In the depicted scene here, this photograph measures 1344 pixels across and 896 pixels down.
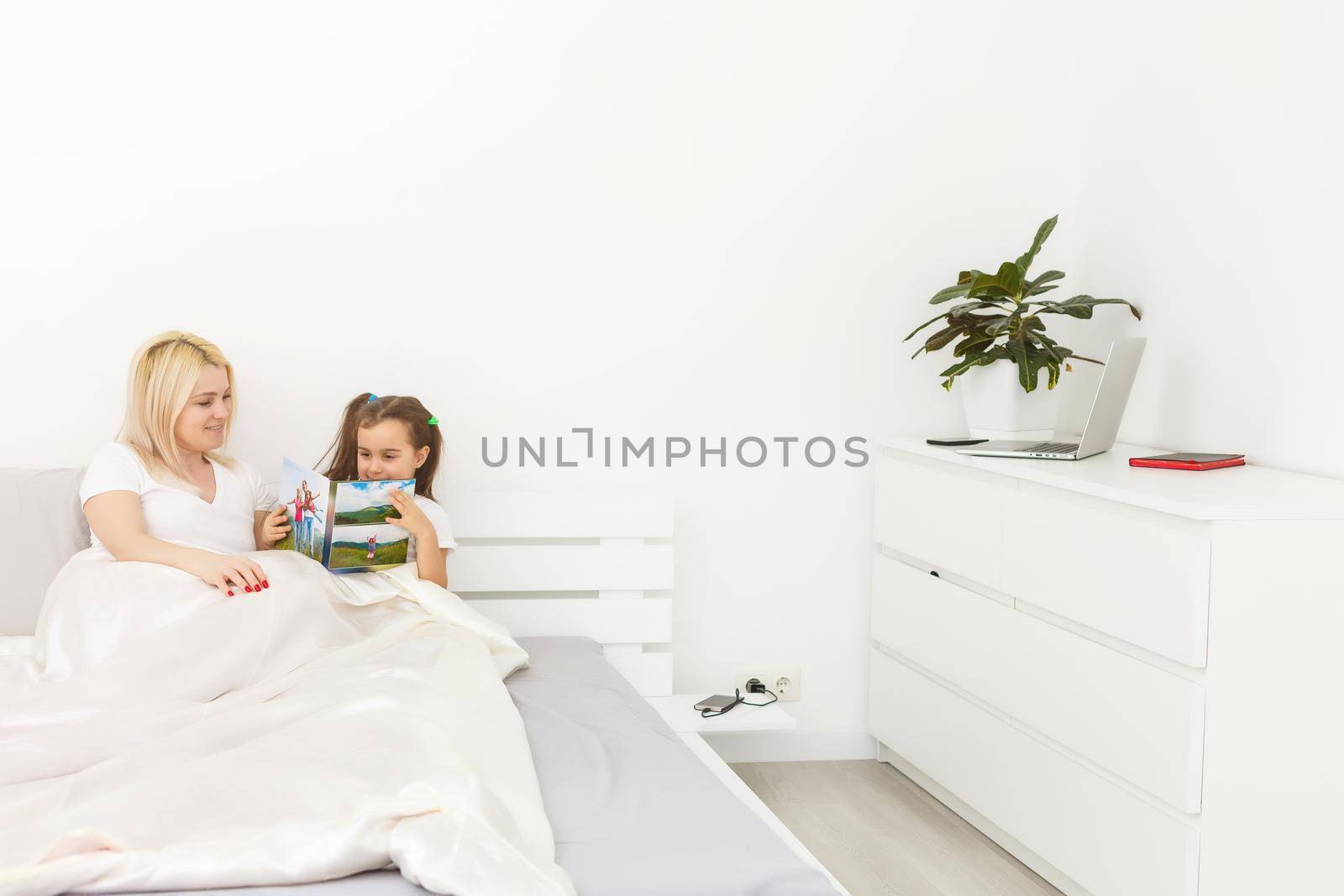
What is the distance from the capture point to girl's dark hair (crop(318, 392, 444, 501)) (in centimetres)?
232

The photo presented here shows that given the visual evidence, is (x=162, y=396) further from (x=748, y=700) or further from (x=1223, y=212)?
(x=1223, y=212)

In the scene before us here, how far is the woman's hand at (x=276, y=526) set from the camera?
2221mm

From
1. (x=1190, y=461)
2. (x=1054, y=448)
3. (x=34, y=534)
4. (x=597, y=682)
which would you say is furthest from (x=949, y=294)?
(x=34, y=534)

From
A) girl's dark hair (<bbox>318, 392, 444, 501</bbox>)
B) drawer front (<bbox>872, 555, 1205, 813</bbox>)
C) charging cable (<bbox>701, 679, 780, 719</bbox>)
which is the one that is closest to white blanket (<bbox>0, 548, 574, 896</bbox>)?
girl's dark hair (<bbox>318, 392, 444, 501</bbox>)

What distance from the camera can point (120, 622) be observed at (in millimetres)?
1865

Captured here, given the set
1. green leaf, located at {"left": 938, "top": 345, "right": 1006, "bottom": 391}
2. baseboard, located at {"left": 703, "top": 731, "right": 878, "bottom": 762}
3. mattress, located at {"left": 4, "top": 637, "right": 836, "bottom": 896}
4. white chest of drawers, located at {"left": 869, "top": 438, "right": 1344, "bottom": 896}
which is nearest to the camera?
mattress, located at {"left": 4, "top": 637, "right": 836, "bottom": 896}

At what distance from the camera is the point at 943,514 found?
245 centimetres

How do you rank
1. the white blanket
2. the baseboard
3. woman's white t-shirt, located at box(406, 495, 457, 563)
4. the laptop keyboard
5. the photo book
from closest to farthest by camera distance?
the white blanket < the photo book < the laptop keyboard < woman's white t-shirt, located at box(406, 495, 457, 563) < the baseboard

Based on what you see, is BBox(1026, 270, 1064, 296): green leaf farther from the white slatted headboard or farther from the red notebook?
the white slatted headboard

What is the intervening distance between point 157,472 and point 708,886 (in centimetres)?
149

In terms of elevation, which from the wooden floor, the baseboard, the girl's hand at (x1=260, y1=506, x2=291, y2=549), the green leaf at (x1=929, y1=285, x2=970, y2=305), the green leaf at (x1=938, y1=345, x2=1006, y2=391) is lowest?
the wooden floor

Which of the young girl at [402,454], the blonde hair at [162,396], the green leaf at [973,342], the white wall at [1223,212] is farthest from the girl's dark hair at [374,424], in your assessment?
the white wall at [1223,212]

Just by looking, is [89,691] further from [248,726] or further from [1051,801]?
[1051,801]

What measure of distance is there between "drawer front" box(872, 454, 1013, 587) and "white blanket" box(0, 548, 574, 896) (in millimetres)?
1003
